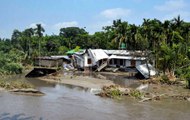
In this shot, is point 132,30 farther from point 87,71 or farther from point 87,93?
point 87,93

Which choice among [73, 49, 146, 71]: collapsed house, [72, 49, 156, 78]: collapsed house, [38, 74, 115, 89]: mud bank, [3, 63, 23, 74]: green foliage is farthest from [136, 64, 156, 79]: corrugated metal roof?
[3, 63, 23, 74]: green foliage

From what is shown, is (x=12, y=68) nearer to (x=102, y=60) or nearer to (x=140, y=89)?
(x=102, y=60)

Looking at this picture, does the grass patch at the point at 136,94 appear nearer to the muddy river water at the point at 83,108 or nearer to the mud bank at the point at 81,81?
the muddy river water at the point at 83,108

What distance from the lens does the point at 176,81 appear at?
34.6 m

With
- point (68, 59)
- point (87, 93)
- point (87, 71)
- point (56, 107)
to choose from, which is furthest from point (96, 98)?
point (68, 59)

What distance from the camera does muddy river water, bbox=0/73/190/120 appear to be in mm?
18516

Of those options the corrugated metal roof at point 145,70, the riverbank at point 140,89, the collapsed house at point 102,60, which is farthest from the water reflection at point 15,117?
the collapsed house at point 102,60

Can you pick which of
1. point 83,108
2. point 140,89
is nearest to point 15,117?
point 83,108

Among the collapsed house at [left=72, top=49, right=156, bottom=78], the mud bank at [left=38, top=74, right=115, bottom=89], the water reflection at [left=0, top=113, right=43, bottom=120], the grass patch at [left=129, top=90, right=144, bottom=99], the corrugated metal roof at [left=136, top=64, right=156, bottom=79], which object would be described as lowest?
the water reflection at [left=0, top=113, right=43, bottom=120]

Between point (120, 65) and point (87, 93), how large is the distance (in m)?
24.0

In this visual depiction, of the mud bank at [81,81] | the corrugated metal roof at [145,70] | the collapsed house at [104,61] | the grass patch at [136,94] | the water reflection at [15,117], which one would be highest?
the collapsed house at [104,61]

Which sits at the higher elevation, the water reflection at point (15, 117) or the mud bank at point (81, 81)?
the mud bank at point (81, 81)

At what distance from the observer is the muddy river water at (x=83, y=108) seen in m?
18.5

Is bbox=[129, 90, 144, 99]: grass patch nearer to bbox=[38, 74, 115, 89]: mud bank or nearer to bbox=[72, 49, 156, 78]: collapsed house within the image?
bbox=[38, 74, 115, 89]: mud bank
